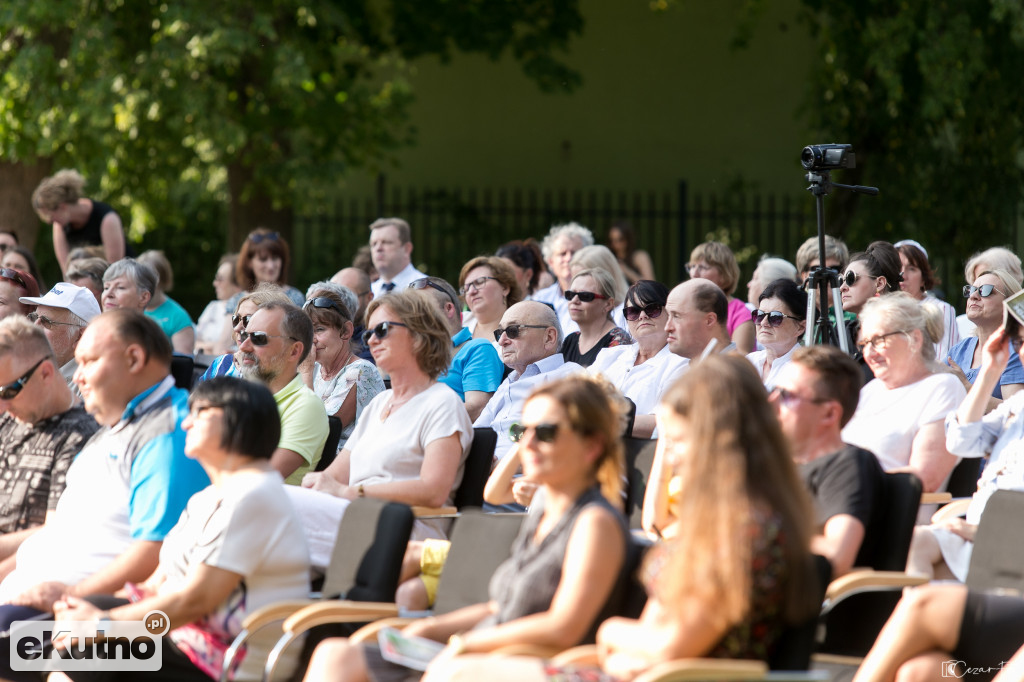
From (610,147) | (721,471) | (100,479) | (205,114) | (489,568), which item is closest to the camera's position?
(721,471)

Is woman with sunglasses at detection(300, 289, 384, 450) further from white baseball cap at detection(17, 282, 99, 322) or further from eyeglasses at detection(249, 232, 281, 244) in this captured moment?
eyeglasses at detection(249, 232, 281, 244)

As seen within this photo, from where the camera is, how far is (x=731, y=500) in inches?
104

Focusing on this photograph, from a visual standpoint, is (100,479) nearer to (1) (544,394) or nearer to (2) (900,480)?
(1) (544,394)

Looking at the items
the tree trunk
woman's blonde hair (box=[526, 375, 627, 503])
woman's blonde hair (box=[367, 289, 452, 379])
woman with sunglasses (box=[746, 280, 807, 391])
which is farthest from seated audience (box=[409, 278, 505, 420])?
the tree trunk

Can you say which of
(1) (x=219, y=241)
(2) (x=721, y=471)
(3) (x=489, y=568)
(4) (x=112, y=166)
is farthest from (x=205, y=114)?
(2) (x=721, y=471)

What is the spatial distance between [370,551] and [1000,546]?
5.80 ft

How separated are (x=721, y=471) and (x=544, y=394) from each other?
1.83 ft

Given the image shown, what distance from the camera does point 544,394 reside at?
3053 millimetres

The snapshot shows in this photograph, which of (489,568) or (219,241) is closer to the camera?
(489,568)

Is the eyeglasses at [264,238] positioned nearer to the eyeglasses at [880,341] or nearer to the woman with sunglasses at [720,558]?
the eyeglasses at [880,341]

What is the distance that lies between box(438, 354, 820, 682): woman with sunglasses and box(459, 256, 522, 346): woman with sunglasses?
3.72m

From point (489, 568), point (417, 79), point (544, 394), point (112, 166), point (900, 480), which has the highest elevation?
point (417, 79)

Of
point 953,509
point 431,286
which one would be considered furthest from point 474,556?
point 431,286

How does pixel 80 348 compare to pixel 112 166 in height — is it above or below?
below
